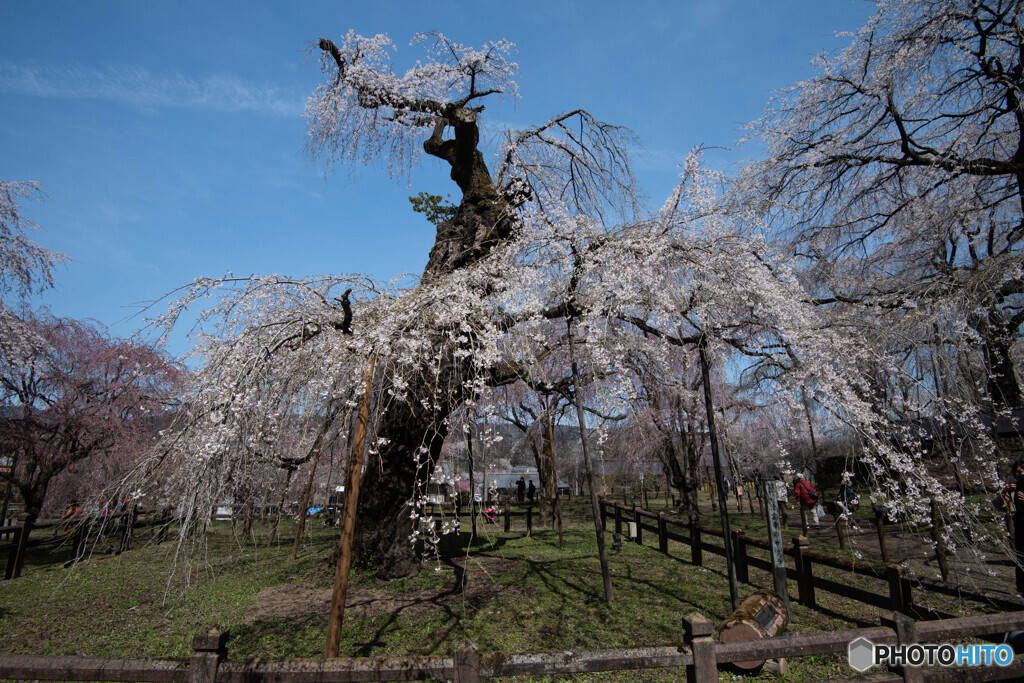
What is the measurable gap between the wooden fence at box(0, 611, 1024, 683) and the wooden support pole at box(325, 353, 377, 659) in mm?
932

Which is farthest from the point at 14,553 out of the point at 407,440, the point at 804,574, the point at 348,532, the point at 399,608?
the point at 804,574

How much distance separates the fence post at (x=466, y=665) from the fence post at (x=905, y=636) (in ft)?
8.84

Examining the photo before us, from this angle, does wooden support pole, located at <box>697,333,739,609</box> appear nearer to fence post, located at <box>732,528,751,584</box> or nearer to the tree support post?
fence post, located at <box>732,528,751,584</box>

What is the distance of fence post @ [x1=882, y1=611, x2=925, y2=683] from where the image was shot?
117 inches

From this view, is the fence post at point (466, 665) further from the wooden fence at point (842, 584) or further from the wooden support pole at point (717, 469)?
the wooden fence at point (842, 584)

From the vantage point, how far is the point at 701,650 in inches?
111

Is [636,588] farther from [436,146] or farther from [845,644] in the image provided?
[436,146]

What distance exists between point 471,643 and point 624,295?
13.8 ft

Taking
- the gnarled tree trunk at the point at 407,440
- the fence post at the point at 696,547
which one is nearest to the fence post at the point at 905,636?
the gnarled tree trunk at the point at 407,440

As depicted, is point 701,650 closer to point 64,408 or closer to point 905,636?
point 905,636

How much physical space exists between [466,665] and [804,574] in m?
6.07

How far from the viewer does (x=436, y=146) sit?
28.0 ft

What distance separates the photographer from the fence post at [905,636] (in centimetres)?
297

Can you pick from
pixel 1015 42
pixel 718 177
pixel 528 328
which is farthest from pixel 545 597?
pixel 1015 42
